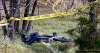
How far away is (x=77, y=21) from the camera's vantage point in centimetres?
671

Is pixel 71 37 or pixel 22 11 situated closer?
pixel 71 37

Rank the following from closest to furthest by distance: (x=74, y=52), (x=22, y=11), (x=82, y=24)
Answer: (x=74, y=52) < (x=82, y=24) < (x=22, y=11)

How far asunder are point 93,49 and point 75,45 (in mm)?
401

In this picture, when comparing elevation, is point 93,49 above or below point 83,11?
below

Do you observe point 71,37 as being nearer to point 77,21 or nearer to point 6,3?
point 77,21

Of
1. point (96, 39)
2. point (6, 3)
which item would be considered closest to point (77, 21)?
point (96, 39)

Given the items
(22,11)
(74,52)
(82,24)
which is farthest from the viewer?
(22,11)

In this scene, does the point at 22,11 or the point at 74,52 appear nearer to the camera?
the point at 74,52

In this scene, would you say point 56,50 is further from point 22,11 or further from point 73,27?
point 22,11

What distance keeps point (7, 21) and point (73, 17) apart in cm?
159

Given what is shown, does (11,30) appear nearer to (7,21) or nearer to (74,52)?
(7,21)

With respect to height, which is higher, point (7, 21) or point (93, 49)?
point (7, 21)

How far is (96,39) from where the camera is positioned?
6242 mm

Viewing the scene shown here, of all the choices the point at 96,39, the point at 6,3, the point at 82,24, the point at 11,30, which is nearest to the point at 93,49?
the point at 96,39
